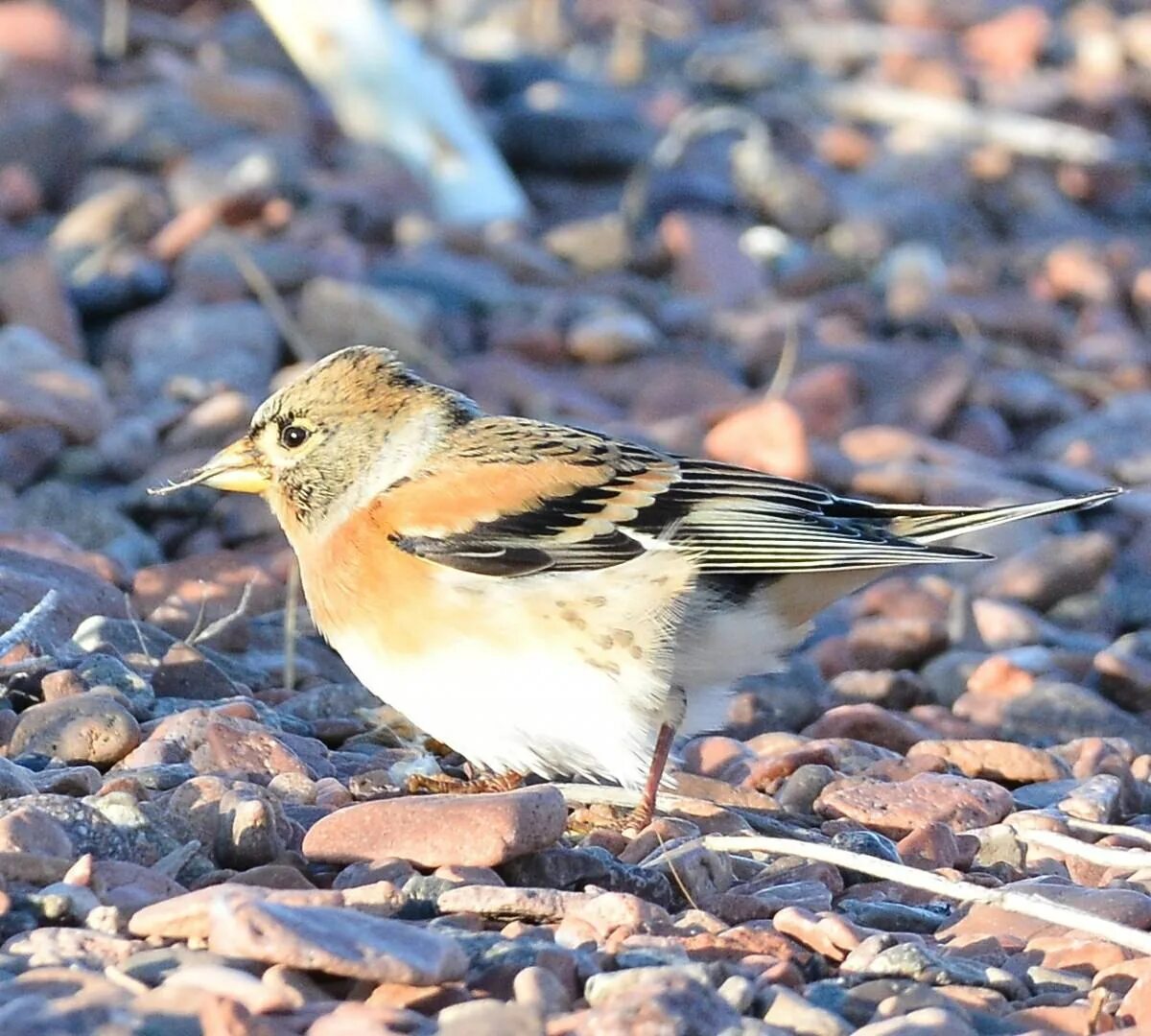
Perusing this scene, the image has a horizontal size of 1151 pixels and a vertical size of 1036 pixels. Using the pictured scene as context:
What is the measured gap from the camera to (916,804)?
4605 mm

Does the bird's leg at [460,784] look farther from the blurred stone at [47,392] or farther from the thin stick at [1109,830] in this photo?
the blurred stone at [47,392]

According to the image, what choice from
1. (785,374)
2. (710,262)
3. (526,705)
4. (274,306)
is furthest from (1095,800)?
(710,262)

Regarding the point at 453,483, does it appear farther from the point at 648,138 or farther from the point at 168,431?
the point at 648,138

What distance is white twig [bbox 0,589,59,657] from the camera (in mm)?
4641

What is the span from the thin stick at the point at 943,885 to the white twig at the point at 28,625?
159cm

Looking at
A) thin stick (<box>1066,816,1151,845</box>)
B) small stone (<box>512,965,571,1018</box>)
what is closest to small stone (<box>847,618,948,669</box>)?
thin stick (<box>1066,816,1151,845</box>)

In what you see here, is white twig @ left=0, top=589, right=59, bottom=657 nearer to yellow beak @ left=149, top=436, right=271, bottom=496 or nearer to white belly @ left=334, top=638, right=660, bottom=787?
yellow beak @ left=149, top=436, right=271, bottom=496

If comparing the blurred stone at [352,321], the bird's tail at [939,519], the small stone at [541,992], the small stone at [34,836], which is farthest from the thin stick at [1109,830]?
the blurred stone at [352,321]

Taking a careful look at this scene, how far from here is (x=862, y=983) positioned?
11.3 feet

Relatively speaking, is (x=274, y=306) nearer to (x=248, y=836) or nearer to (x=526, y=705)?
(x=526, y=705)

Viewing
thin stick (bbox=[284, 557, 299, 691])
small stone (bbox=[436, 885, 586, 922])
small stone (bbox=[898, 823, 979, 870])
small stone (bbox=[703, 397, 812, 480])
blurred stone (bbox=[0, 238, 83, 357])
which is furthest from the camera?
blurred stone (bbox=[0, 238, 83, 357])

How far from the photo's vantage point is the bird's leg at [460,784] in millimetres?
4555

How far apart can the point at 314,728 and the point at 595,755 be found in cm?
81

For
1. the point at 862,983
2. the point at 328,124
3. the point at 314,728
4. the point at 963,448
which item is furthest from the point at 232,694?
the point at 328,124
